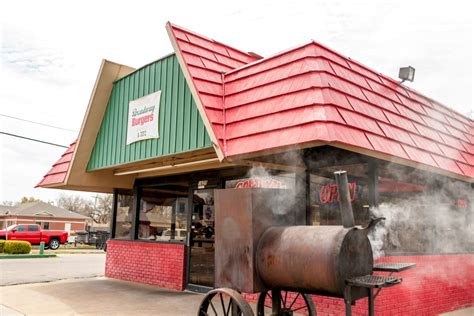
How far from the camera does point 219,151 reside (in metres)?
5.93

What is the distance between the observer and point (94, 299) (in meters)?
8.05

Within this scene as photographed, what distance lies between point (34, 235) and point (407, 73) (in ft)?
88.5

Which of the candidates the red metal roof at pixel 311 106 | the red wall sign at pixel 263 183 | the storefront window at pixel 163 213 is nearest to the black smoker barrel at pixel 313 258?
the red metal roof at pixel 311 106

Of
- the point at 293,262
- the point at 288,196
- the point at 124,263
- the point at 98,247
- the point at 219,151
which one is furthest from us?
the point at 98,247

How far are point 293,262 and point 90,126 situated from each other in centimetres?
679

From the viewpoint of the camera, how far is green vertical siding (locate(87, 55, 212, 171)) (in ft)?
23.2

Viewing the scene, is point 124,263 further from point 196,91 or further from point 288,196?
point 288,196

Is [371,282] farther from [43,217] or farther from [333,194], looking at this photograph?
[43,217]

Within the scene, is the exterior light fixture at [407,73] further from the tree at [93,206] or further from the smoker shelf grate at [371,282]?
the tree at [93,206]

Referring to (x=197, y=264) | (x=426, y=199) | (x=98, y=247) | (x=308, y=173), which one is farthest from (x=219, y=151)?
(x=98, y=247)

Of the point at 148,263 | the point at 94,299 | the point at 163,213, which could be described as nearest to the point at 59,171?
the point at 163,213

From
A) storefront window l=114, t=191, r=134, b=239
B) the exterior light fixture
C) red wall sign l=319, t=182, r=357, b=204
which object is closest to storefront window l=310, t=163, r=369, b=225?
red wall sign l=319, t=182, r=357, b=204

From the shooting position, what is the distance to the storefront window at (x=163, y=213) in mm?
9414

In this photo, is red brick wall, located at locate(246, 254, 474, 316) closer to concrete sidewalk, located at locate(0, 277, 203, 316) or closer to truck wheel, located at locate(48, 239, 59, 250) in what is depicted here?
concrete sidewalk, located at locate(0, 277, 203, 316)
